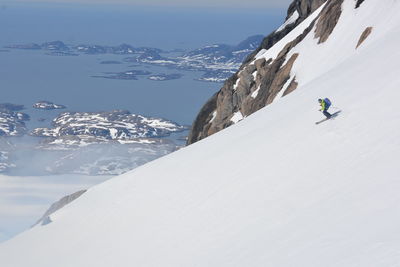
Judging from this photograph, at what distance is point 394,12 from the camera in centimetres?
3691

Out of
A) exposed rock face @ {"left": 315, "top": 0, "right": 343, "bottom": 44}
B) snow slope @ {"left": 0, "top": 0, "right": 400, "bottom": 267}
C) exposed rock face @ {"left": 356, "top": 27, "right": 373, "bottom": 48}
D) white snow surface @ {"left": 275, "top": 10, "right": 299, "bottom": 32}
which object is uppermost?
white snow surface @ {"left": 275, "top": 10, "right": 299, "bottom": 32}

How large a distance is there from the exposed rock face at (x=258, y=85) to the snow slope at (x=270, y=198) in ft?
64.7

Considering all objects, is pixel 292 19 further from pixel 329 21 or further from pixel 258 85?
pixel 329 21

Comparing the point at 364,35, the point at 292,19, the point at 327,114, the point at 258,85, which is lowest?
the point at 327,114

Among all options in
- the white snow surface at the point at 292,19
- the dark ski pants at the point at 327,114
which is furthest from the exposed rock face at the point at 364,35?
the white snow surface at the point at 292,19

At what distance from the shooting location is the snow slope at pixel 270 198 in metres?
11.4

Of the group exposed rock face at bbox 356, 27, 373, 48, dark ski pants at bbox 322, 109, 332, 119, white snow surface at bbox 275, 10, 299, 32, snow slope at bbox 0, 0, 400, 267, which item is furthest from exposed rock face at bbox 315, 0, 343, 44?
dark ski pants at bbox 322, 109, 332, 119

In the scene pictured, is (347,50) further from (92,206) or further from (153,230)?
(153,230)

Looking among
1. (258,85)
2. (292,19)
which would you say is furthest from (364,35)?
(292,19)

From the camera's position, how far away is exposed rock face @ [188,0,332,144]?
155ft

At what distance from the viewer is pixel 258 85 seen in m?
52.9

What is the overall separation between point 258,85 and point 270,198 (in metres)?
38.3

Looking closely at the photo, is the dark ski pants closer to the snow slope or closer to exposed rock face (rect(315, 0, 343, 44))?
the snow slope

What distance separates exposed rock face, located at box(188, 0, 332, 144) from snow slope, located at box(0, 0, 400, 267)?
19713 mm
